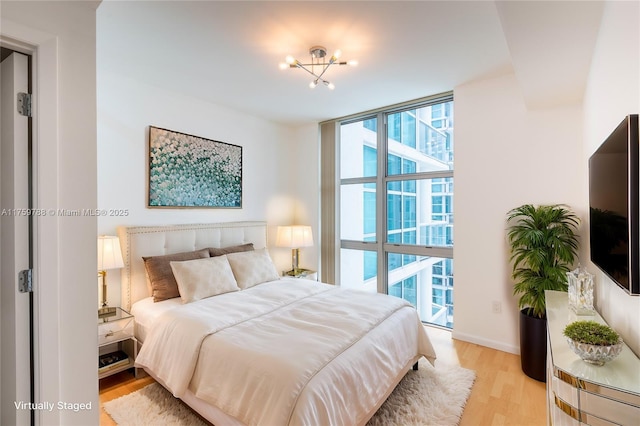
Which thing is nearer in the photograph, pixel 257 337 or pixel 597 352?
pixel 597 352

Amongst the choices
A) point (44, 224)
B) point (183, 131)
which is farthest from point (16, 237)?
point (183, 131)

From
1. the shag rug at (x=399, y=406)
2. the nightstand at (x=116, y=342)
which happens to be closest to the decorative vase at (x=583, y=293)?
the shag rug at (x=399, y=406)

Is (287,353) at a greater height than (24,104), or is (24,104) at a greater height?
(24,104)

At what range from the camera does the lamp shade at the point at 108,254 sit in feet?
8.14

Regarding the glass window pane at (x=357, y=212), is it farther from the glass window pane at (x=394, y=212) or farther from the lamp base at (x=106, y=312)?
the lamp base at (x=106, y=312)

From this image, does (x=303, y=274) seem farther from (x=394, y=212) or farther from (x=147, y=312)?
(x=147, y=312)

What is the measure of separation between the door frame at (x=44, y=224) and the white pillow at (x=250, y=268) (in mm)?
1899

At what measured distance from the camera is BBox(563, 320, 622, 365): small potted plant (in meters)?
1.24

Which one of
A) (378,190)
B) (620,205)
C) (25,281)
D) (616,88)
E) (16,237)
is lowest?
(25,281)

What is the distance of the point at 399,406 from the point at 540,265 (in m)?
1.63

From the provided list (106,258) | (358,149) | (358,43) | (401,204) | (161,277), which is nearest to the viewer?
(358,43)

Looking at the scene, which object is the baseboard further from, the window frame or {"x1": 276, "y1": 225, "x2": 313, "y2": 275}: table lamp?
{"x1": 276, "y1": 225, "x2": 313, "y2": 275}: table lamp

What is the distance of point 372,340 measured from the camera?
204 cm

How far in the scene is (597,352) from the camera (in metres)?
1.25
